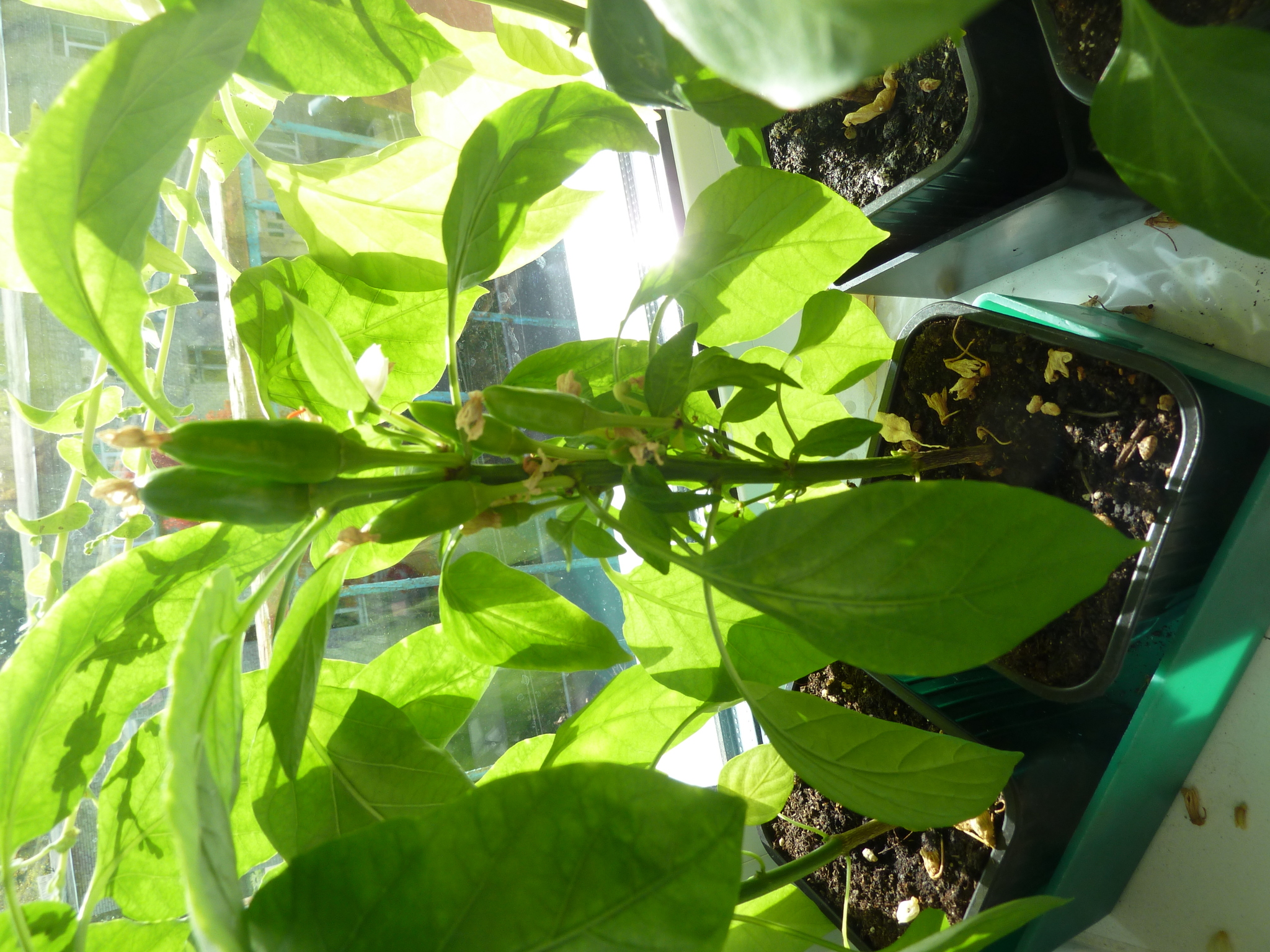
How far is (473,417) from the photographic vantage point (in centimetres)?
33

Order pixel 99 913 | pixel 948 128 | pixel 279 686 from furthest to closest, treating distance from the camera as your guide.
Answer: pixel 99 913
pixel 948 128
pixel 279 686

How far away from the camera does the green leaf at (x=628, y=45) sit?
1.01 feet

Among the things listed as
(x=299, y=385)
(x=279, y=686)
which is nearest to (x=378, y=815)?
(x=279, y=686)

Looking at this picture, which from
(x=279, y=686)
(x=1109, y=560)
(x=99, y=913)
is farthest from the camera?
(x=99, y=913)

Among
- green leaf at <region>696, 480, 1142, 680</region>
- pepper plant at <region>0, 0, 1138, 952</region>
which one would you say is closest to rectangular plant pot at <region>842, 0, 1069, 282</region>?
pepper plant at <region>0, 0, 1138, 952</region>

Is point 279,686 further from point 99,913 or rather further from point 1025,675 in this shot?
point 99,913

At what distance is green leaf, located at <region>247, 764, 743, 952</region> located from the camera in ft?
0.84

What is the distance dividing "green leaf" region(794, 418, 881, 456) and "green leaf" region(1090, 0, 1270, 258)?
165 mm

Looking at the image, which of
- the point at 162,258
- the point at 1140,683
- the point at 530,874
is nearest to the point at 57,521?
the point at 162,258

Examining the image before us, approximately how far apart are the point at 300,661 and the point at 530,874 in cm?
16

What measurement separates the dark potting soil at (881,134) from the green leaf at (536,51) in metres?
0.21

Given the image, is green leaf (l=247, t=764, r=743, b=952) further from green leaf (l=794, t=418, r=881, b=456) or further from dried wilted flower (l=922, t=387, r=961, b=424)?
dried wilted flower (l=922, t=387, r=961, b=424)

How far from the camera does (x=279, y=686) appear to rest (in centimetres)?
36

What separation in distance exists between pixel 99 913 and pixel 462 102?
0.78 metres
